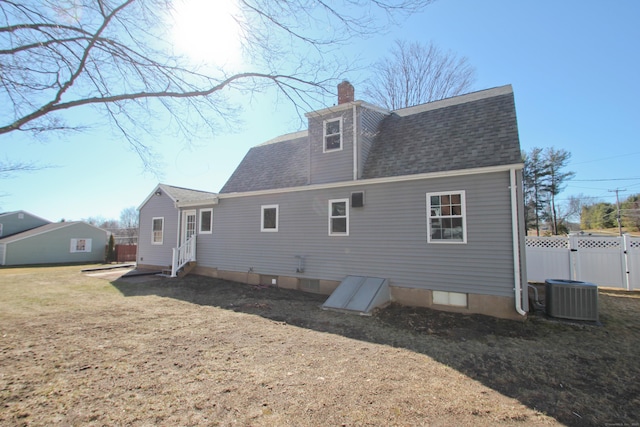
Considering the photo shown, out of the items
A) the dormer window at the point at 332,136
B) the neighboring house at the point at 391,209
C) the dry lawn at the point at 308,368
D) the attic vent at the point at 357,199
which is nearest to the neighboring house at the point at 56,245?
the neighboring house at the point at 391,209

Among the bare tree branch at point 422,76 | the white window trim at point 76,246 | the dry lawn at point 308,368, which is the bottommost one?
the dry lawn at point 308,368

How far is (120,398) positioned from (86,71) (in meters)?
5.07

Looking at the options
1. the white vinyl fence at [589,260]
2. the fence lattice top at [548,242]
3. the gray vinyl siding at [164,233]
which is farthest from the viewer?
the gray vinyl siding at [164,233]

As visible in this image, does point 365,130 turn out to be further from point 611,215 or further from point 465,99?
point 611,215

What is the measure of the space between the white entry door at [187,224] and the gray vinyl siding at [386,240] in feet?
8.15

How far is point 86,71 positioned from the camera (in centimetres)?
506

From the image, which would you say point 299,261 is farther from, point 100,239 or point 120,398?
point 100,239

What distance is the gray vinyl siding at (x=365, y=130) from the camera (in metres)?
8.95

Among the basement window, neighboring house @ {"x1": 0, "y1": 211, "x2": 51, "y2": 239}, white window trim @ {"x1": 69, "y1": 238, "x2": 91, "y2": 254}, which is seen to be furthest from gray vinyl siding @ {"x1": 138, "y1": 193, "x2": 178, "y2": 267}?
neighboring house @ {"x1": 0, "y1": 211, "x2": 51, "y2": 239}

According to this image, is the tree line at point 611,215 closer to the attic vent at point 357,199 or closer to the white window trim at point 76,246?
the attic vent at point 357,199

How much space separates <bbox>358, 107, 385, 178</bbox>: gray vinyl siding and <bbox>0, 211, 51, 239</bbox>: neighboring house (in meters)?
32.2

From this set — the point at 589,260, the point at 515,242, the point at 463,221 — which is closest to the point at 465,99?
the point at 463,221

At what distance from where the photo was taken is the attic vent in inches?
336

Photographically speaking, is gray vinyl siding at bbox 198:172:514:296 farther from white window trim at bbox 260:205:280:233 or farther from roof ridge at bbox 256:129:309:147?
roof ridge at bbox 256:129:309:147
